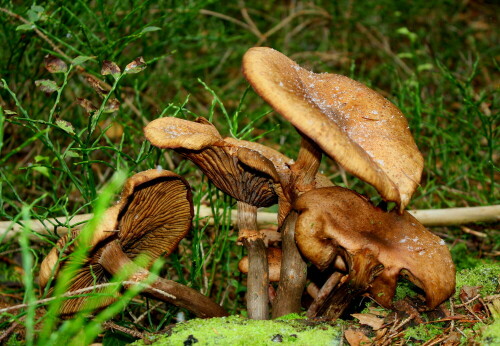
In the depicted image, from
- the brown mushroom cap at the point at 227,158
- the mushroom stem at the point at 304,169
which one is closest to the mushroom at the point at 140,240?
the brown mushroom cap at the point at 227,158

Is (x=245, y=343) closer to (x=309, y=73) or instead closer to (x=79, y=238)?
(x=79, y=238)

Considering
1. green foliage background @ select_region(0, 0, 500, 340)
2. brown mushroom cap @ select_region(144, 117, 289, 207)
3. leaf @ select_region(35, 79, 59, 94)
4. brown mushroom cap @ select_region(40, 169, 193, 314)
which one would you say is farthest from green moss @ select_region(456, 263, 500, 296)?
leaf @ select_region(35, 79, 59, 94)

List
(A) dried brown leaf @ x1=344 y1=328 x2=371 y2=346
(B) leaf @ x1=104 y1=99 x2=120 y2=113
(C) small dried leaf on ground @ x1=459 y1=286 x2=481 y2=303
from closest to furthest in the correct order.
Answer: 1. (A) dried brown leaf @ x1=344 y1=328 x2=371 y2=346
2. (C) small dried leaf on ground @ x1=459 y1=286 x2=481 y2=303
3. (B) leaf @ x1=104 y1=99 x2=120 y2=113

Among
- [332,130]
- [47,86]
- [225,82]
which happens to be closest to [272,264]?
[332,130]

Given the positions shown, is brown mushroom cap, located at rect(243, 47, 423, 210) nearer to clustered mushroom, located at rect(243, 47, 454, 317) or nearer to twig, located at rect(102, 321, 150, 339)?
clustered mushroom, located at rect(243, 47, 454, 317)

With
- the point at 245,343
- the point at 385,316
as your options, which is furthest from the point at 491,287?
the point at 245,343

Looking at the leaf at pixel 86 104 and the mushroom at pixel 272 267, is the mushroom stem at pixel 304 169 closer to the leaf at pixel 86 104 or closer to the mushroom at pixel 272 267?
the mushroom at pixel 272 267
